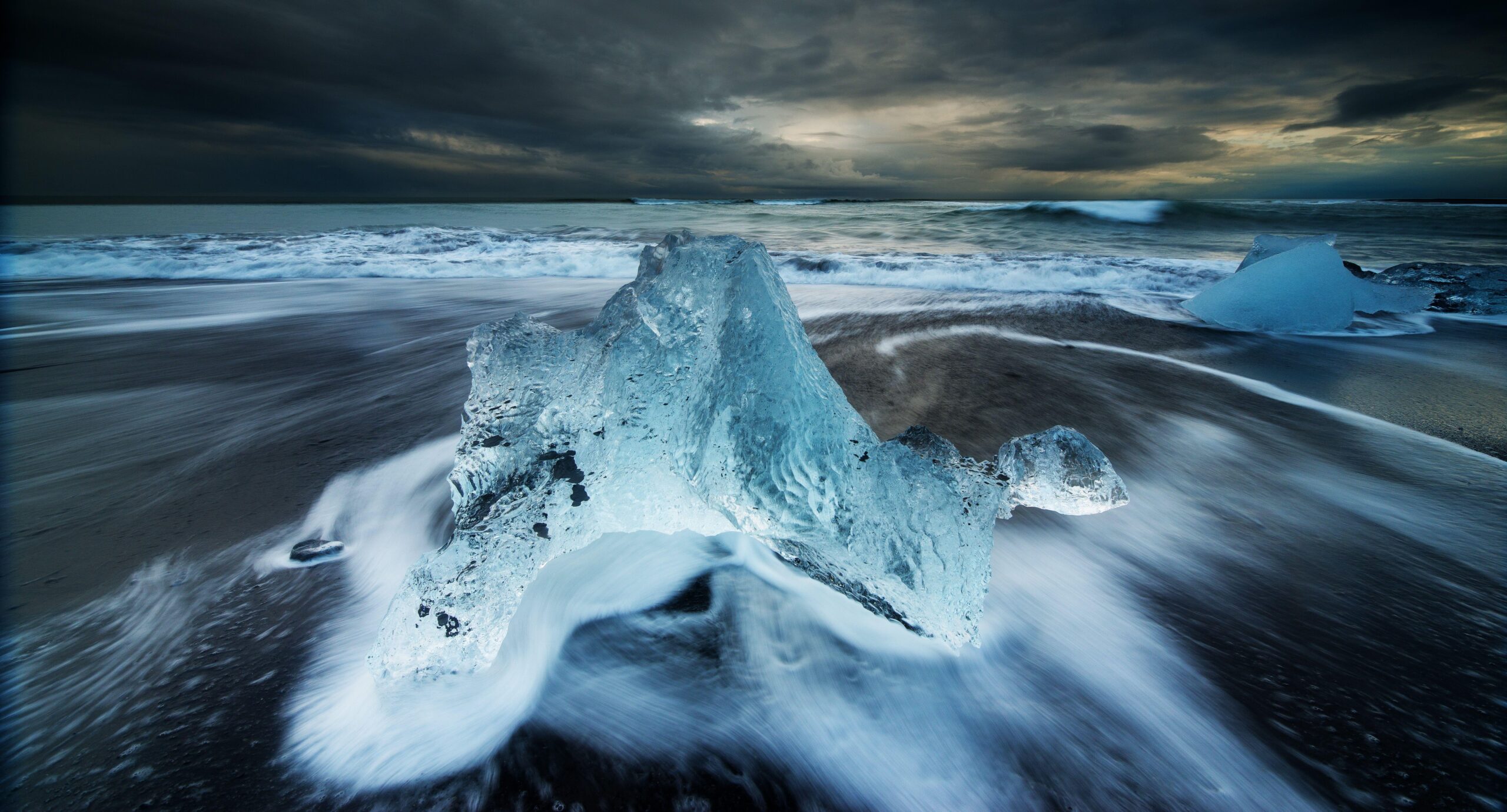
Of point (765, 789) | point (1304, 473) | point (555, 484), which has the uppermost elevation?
point (555, 484)

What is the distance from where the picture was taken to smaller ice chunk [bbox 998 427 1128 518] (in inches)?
59.6

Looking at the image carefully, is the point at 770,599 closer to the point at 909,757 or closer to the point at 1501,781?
the point at 909,757

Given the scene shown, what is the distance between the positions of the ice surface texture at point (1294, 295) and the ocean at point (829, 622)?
1167 millimetres

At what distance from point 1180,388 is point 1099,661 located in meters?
2.48

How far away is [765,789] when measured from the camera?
0.99 m

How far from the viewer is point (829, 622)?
136 centimetres

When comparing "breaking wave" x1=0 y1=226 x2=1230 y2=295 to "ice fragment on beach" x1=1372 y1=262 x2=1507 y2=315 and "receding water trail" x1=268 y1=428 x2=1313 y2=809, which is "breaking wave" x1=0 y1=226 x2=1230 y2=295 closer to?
"ice fragment on beach" x1=1372 y1=262 x2=1507 y2=315

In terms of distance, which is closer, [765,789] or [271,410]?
[765,789]

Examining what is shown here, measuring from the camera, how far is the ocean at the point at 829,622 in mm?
994

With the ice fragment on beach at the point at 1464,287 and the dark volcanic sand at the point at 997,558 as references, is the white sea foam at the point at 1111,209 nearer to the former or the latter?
the ice fragment on beach at the point at 1464,287

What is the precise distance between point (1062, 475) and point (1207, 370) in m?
2.81

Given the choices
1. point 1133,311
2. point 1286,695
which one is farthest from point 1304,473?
point 1133,311

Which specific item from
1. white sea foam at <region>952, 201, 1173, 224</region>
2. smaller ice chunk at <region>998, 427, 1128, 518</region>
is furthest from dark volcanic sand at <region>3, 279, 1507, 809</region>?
white sea foam at <region>952, 201, 1173, 224</region>

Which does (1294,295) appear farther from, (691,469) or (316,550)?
(316,550)
